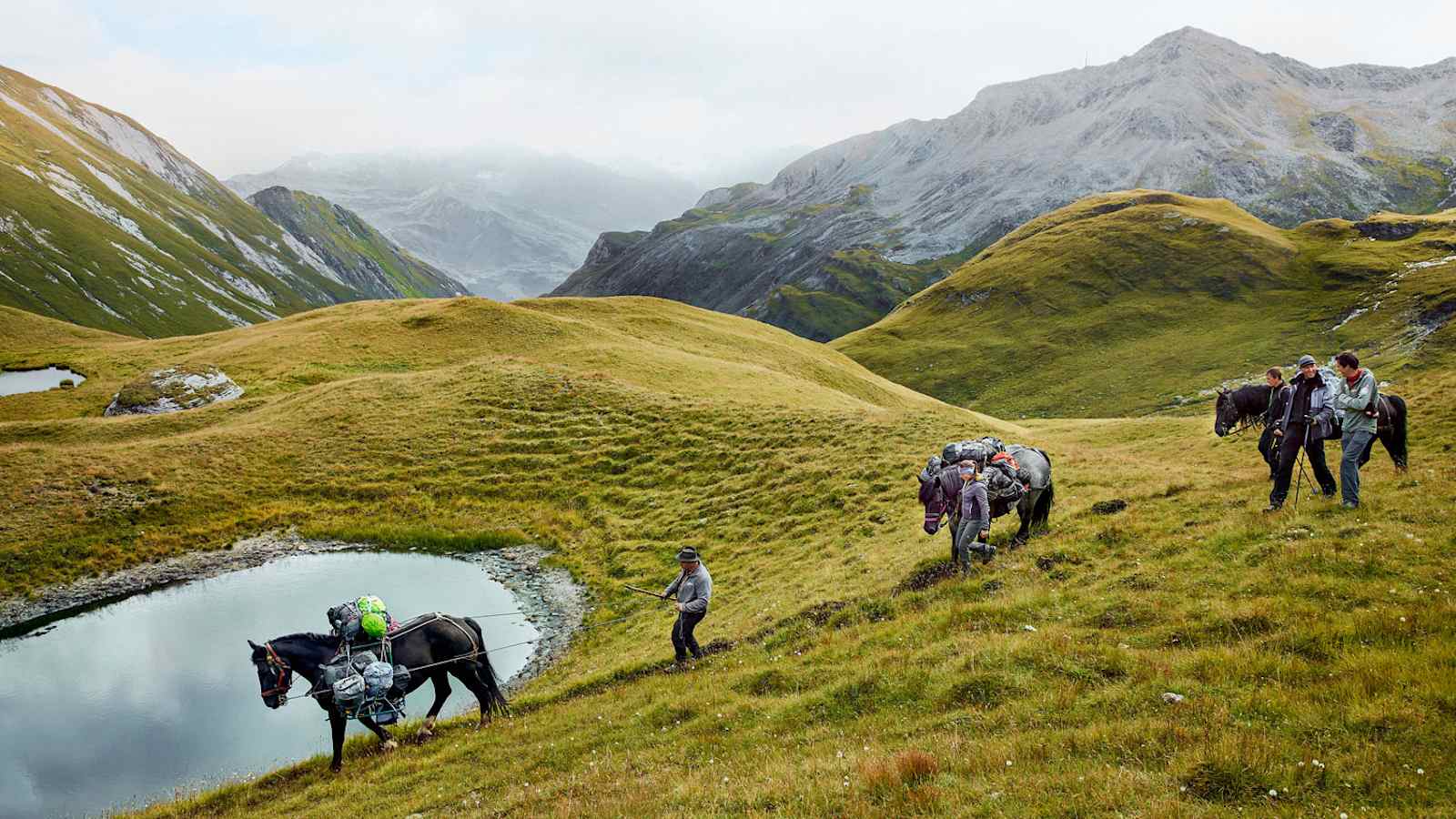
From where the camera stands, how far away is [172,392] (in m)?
54.2

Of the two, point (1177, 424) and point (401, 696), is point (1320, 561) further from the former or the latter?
point (1177, 424)

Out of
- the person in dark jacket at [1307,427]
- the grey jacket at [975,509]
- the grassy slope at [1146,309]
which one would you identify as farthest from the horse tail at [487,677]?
the grassy slope at [1146,309]

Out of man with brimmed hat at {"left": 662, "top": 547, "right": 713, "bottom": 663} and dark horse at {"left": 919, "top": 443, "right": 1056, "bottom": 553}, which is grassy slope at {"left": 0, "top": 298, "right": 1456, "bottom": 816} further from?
man with brimmed hat at {"left": 662, "top": 547, "right": 713, "bottom": 663}

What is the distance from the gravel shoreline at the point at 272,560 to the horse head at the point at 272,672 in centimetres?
707

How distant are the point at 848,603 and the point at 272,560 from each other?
89.3ft

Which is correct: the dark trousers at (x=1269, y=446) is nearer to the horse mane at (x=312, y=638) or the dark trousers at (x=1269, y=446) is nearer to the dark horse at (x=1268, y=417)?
the dark horse at (x=1268, y=417)

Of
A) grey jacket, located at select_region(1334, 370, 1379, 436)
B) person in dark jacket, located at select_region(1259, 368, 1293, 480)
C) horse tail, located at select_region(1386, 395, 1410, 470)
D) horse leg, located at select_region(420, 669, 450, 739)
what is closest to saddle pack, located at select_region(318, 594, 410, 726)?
horse leg, located at select_region(420, 669, 450, 739)

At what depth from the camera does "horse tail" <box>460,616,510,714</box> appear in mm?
18234

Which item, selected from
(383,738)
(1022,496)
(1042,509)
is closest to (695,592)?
(383,738)

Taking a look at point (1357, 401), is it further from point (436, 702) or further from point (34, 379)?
point (34, 379)

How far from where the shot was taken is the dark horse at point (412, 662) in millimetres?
16125

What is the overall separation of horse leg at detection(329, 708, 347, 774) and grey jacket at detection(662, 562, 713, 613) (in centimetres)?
816

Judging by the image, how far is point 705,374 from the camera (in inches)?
2247

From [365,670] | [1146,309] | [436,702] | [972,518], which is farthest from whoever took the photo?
[1146,309]
